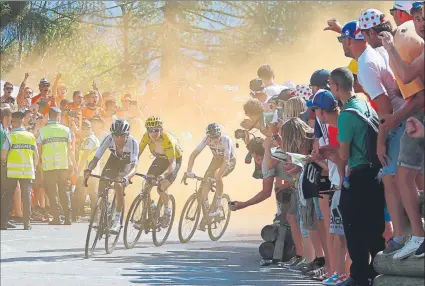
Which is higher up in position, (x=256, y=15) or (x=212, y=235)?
(x=256, y=15)

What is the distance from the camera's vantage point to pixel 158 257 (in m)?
14.2

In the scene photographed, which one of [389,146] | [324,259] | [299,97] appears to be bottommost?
[324,259]

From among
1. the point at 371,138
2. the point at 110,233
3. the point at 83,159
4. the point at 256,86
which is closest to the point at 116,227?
the point at 110,233

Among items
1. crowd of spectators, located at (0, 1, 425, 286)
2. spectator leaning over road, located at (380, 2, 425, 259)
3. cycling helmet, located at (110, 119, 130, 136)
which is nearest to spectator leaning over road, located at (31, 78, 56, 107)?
cycling helmet, located at (110, 119, 130, 136)

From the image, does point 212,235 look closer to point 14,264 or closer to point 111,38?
point 14,264

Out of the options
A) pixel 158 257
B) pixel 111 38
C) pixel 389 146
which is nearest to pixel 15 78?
pixel 111 38

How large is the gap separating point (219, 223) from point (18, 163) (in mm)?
3517

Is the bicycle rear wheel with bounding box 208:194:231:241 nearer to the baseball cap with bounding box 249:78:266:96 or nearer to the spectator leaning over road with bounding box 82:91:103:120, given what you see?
the baseball cap with bounding box 249:78:266:96

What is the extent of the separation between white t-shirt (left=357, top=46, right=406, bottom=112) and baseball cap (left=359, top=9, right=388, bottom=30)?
0.72 feet

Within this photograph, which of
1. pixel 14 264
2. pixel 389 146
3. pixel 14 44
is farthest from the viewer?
pixel 14 44

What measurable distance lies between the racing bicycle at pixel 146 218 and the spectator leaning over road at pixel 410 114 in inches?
324

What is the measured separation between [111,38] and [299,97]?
20.0m

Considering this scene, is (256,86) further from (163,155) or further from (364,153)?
(364,153)

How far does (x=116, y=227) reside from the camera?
1509cm
